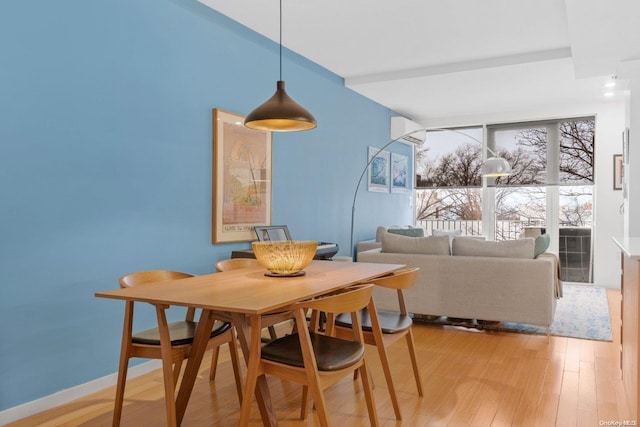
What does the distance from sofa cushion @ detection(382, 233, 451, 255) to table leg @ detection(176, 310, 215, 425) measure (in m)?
2.74

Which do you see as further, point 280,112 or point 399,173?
point 399,173

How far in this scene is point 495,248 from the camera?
171 inches

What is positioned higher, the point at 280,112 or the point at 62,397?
the point at 280,112

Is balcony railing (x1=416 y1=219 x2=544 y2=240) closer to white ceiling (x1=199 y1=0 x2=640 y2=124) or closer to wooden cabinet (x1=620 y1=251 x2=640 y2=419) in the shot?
white ceiling (x1=199 y1=0 x2=640 y2=124)

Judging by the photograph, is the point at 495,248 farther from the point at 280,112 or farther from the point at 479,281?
the point at 280,112

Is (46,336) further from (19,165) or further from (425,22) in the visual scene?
(425,22)

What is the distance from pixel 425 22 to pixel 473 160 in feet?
13.8

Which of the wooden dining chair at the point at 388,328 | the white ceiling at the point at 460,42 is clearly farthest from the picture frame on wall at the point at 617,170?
the wooden dining chair at the point at 388,328

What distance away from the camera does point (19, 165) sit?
8.47 feet

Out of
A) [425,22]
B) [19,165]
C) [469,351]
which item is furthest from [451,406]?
[425,22]

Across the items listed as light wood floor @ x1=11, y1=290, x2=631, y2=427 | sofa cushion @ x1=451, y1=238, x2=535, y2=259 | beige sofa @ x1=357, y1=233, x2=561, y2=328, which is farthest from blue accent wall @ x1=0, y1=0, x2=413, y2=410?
sofa cushion @ x1=451, y1=238, x2=535, y2=259

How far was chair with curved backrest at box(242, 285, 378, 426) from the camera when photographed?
1.98 meters

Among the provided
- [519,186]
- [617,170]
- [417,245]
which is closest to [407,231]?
[417,245]

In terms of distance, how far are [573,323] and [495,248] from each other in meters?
1.17
